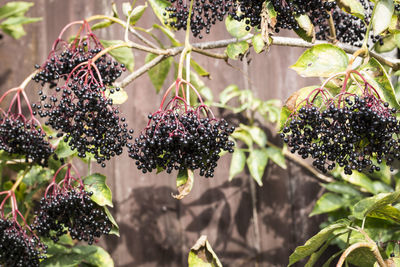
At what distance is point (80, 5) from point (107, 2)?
122 millimetres

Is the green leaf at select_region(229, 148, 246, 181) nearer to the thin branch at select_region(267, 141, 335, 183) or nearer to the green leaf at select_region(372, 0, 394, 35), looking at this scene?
the thin branch at select_region(267, 141, 335, 183)

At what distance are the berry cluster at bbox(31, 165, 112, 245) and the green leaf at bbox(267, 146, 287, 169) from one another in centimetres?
67

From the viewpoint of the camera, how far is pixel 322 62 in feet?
3.23

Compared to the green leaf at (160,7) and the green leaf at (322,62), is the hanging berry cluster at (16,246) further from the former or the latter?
the green leaf at (322,62)

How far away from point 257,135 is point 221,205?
0.30 metres

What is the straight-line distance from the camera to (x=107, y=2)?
1.92 metres

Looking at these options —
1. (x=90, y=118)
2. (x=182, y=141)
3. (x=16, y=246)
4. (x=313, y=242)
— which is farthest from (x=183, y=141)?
(x=16, y=246)

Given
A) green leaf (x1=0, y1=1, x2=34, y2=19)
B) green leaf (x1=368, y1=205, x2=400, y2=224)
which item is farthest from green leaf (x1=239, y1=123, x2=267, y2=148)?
green leaf (x1=0, y1=1, x2=34, y2=19)

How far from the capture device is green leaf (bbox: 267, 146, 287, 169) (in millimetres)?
1640

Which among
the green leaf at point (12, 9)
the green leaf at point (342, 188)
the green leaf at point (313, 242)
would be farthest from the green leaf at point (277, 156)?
the green leaf at point (12, 9)

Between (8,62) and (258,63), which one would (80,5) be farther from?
(258,63)

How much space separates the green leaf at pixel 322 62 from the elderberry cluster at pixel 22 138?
0.72m

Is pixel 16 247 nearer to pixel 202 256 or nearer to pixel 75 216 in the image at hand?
pixel 75 216

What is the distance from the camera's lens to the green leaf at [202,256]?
1.02 metres
